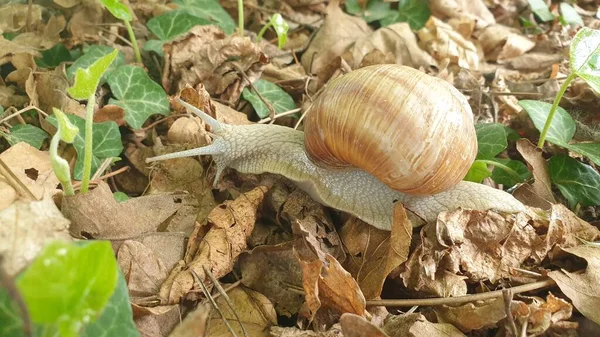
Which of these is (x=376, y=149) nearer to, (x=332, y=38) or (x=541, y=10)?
(x=332, y=38)

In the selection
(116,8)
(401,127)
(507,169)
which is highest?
(116,8)

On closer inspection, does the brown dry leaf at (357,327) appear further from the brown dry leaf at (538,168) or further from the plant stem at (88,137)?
the brown dry leaf at (538,168)

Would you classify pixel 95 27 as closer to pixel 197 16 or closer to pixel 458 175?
pixel 197 16

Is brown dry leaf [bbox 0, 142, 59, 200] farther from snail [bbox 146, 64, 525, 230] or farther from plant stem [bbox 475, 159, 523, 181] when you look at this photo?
plant stem [bbox 475, 159, 523, 181]

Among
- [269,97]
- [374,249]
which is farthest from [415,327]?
[269,97]

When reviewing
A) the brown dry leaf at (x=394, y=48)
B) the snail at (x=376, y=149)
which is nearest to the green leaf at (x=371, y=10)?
the brown dry leaf at (x=394, y=48)

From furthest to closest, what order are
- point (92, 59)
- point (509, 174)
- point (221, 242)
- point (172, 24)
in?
point (172, 24), point (92, 59), point (509, 174), point (221, 242)

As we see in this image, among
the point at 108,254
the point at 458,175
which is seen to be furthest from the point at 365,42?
the point at 108,254
